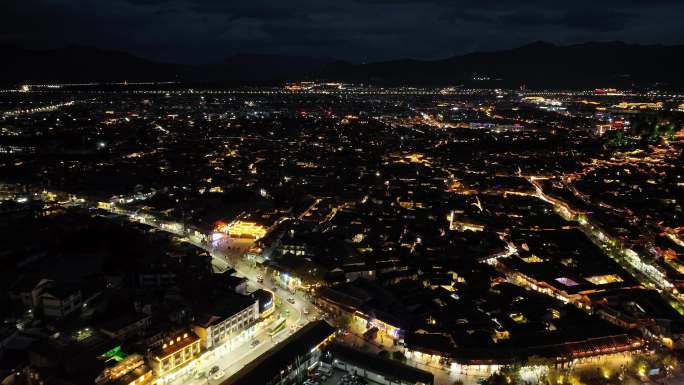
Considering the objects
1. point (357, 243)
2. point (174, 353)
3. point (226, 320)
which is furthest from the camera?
point (357, 243)

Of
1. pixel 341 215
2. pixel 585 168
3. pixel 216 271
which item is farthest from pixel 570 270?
pixel 585 168

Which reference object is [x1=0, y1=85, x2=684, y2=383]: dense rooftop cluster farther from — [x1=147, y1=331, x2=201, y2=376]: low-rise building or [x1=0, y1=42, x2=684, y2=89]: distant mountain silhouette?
[x1=0, y1=42, x2=684, y2=89]: distant mountain silhouette

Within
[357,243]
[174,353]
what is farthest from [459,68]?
[174,353]

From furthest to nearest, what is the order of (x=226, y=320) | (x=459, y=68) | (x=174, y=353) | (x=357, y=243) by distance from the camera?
(x=459, y=68)
(x=357, y=243)
(x=226, y=320)
(x=174, y=353)

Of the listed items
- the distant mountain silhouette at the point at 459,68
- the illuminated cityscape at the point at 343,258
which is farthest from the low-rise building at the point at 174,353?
the distant mountain silhouette at the point at 459,68

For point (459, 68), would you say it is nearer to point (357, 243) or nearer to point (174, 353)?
point (357, 243)

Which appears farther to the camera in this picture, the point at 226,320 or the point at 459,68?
the point at 459,68

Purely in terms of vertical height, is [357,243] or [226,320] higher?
[226,320]

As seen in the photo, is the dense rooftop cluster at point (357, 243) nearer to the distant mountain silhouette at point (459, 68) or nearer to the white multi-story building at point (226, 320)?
the white multi-story building at point (226, 320)
